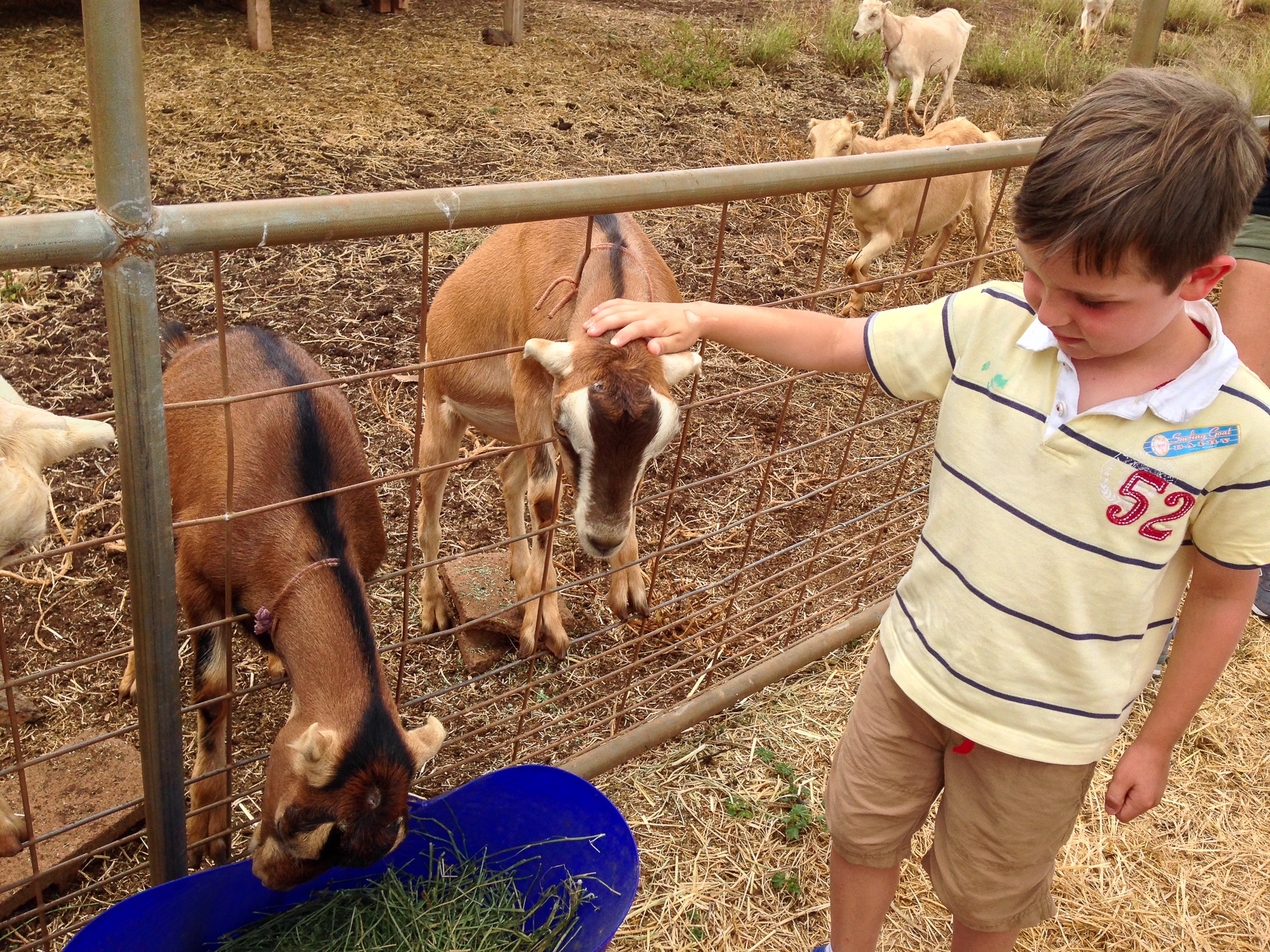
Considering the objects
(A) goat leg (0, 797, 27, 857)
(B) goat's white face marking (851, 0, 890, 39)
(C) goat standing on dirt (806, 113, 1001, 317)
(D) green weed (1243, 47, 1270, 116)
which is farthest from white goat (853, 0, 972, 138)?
(A) goat leg (0, 797, 27, 857)

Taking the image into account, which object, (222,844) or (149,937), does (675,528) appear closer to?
(222,844)

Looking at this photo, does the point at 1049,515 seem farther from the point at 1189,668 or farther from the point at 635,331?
the point at 635,331

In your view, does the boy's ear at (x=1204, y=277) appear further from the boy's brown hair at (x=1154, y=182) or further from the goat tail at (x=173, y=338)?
the goat tail at (x=173, y=338)

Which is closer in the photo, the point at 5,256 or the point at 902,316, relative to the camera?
the point at 5,256

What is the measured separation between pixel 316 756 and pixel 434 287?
12.9ft

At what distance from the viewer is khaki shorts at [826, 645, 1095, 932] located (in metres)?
2.01

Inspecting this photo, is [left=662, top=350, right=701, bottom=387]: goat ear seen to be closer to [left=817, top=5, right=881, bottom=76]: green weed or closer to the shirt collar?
the shirt collar

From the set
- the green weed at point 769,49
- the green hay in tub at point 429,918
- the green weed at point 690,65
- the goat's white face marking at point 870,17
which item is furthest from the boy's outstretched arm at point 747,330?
the goat's white face marking at point 870,17

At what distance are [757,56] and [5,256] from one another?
438 inches

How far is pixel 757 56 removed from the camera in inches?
452

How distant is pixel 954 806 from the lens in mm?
2113

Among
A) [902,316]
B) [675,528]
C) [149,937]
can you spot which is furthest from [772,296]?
[149,937]

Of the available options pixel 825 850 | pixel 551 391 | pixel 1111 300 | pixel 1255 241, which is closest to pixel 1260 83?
pixel 1255 241

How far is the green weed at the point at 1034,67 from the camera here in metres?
12.5
